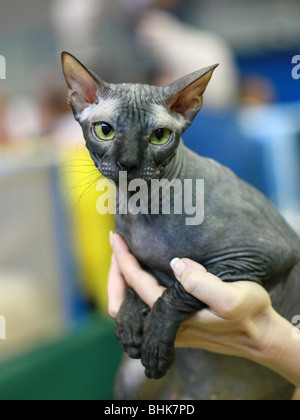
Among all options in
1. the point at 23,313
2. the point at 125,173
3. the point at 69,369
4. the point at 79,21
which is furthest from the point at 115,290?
the point at 79,21

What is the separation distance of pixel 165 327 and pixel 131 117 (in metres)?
0.31

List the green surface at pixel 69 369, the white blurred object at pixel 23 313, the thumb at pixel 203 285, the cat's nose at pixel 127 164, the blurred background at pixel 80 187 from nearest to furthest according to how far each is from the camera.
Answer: the cat's nose at pixel 127 164 < the thumb at pixel 203 285 < the green surface at pixel 69 369 < the blurred background at pixel 80 187 < the white blurred object at pixel 23 313

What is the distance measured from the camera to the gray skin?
0.61 m

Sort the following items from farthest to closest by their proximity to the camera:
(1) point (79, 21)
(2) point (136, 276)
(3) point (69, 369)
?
(1) point (79, 21), (3) point (69, 369), (2) point (136, 276)

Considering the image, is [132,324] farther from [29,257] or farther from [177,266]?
[29,257]

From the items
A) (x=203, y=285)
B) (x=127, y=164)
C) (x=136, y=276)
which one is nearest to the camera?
(x=127, y=164)

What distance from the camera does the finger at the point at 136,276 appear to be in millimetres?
779

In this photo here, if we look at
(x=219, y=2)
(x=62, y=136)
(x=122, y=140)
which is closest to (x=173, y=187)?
(x=122, y=140)

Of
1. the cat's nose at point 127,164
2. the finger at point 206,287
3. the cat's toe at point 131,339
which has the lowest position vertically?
the cat's toe at point 131,339

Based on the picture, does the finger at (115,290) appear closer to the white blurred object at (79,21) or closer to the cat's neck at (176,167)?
the cat's neck at (176,167)

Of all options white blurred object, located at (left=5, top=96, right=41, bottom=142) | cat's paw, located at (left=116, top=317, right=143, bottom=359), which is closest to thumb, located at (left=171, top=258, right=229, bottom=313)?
cat's paw, located at (left=116, top=317, right=143, bottom=359)

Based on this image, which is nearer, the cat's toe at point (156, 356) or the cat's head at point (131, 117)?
the cat's head at point (131, 117)

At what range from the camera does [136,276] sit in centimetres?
80

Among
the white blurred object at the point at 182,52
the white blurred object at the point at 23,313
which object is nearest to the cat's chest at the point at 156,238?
the white blurred object at the point at 23,313
